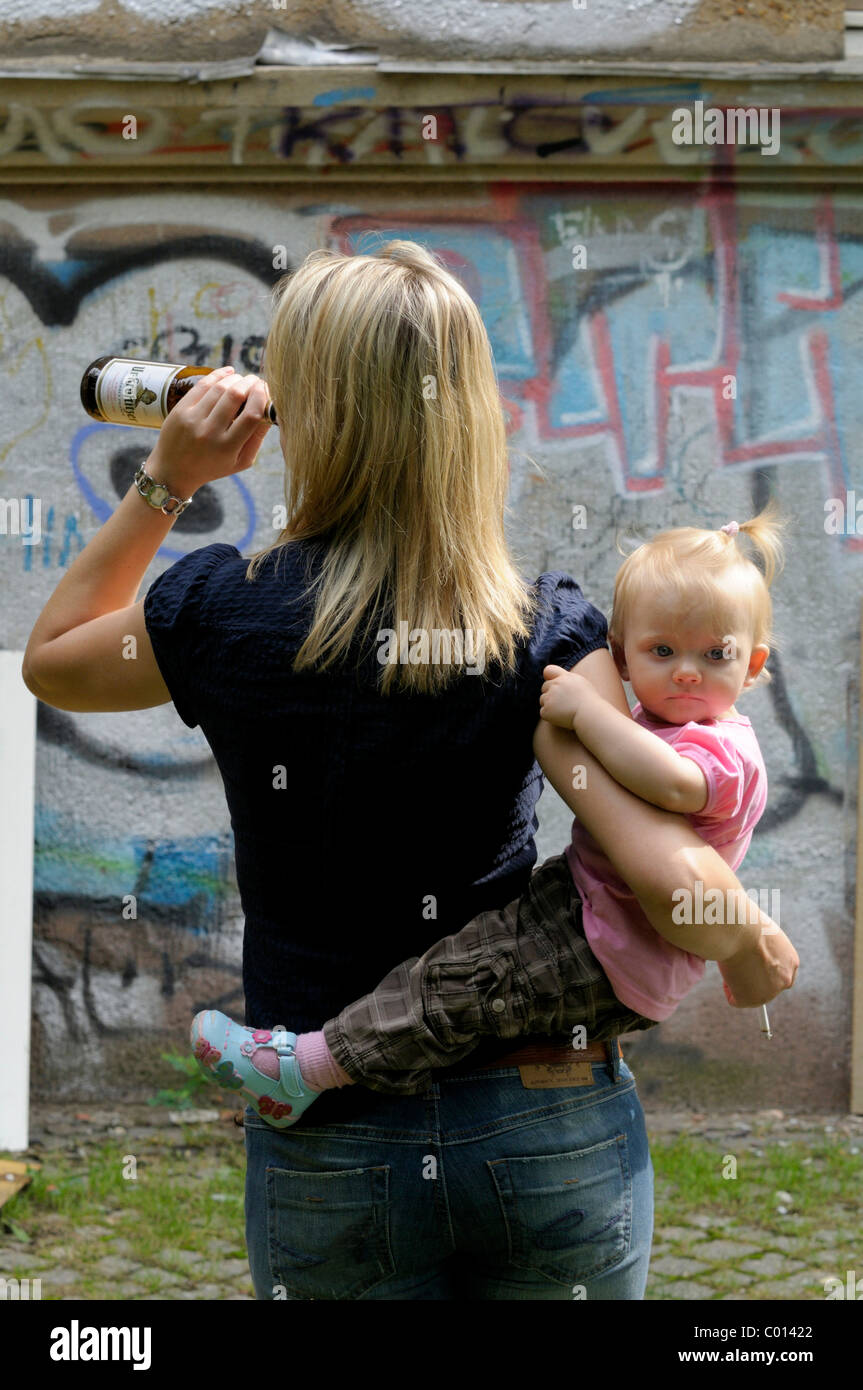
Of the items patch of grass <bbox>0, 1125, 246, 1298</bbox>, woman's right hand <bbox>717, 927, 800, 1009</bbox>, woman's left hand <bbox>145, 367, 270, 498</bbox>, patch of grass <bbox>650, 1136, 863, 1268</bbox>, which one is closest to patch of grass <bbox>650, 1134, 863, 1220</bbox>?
patch of grass <bbox>650, 1136, 863, 1268</bbox>

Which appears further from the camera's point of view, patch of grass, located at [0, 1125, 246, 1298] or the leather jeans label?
patch of grass, located at [0, 1125, 246, 1298]

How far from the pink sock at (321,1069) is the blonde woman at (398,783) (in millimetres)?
32

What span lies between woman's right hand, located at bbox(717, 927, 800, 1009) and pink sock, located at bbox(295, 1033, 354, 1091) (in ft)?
1.63

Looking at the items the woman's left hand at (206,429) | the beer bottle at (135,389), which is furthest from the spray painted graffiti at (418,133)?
the woman's left hand at (206,429)

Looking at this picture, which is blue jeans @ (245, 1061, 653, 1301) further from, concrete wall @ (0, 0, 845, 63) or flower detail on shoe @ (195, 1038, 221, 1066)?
concrete wall @ (0, 0, 845, 63)

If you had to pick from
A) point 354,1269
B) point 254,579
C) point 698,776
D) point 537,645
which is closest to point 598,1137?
point 354,1269

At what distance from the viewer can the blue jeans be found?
154cm

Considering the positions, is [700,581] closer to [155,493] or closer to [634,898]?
[634,898]

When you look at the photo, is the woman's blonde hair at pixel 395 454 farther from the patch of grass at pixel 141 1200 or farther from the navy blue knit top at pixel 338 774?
the patch of grass at pixel 141 1200

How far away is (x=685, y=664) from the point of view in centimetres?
178

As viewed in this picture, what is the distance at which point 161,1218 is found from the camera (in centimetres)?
407

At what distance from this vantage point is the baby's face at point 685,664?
1.79 m

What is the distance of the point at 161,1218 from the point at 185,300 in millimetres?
3130

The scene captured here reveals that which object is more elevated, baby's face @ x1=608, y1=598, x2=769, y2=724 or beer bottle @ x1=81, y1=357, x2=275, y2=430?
beer bottle @ x1=81, y1=357, x2=275, y2=430
